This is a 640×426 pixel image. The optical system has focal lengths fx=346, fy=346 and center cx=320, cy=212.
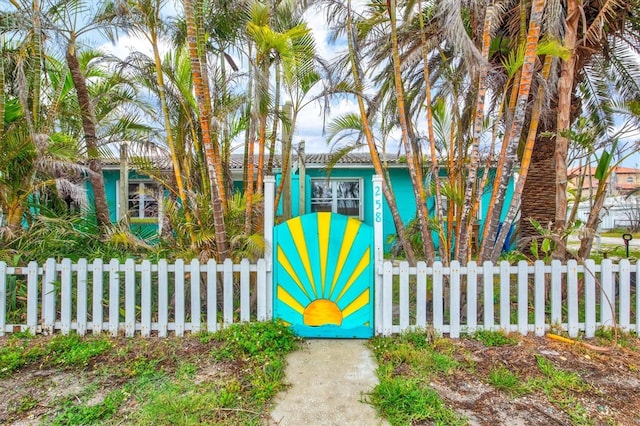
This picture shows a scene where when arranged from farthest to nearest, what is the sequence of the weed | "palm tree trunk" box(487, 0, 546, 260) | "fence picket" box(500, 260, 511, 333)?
"fence picket" box(500, 260, 511, 333) < "palm tree trunk" box(487, 0, 546, 260) < the weed

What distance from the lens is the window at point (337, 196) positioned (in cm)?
1057

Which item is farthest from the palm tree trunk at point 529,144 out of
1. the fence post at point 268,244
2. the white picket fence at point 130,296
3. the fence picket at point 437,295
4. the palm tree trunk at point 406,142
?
the white picket fence at point 130,296

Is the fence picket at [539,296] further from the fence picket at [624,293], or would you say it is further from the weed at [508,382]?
the weed at [508,382]

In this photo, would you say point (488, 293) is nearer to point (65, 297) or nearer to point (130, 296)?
point (130, 296)

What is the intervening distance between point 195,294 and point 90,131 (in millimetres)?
3560

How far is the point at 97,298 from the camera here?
379 centimetres

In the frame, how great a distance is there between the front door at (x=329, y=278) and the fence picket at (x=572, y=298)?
2.14 m

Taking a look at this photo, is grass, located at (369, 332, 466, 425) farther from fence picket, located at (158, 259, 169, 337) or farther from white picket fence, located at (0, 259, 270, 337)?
fence picket, located at (158, 259, 169, 337)

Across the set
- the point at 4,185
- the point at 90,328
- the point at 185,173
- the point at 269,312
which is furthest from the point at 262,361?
the point at 4,185

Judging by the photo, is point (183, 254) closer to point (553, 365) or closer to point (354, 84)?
point (354, 84)

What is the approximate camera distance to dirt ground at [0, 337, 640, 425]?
250cm

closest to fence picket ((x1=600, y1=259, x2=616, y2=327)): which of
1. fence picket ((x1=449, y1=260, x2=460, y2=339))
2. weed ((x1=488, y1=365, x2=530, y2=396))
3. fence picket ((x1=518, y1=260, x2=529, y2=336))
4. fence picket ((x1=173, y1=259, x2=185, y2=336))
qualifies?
fence picket ((x1=518, y1=260, x2=529, y2=336))

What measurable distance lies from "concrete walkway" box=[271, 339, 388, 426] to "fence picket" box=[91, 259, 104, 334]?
2190mm

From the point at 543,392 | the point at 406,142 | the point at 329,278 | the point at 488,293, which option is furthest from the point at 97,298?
the point at 543,392
